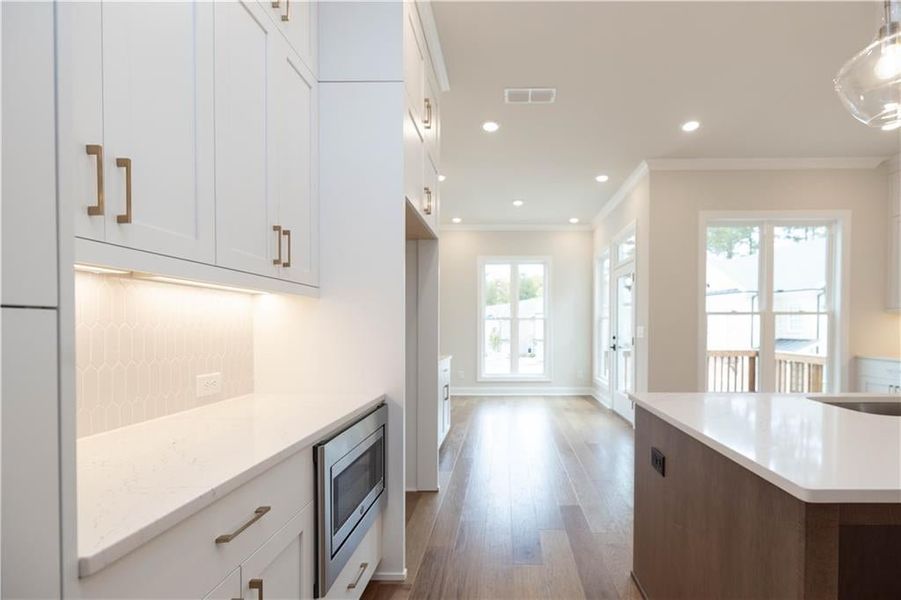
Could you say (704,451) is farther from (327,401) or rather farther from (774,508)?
(327,401)

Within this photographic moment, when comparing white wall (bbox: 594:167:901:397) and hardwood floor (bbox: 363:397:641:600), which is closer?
hardwood floor (bbox: 363:397:641:600)

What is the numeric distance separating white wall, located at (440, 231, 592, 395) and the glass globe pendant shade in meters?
5.81

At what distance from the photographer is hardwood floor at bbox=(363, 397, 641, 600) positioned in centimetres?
215

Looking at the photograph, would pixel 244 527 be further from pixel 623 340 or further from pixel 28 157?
pixel 623 340

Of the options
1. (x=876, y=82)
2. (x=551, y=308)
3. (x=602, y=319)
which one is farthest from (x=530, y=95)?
(x=551, y=308)

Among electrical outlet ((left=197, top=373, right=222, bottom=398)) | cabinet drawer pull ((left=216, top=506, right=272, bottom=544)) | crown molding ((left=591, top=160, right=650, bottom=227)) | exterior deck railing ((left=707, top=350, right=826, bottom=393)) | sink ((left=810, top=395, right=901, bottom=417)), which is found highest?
crown molding ((left=591, top=160, right=650, bottom=227))

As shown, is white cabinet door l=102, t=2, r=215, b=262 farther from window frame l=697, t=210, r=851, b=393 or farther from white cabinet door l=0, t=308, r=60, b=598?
window frame l=697, t=210, r=851, b=393

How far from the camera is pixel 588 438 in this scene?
15.8ft

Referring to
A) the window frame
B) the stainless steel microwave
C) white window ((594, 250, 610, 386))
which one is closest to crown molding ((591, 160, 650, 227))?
Answer: white window ((594, 250, 610, 386))

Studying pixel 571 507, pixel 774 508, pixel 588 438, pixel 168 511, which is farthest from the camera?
pixel 588 438

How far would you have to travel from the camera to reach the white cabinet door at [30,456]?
1.87ft

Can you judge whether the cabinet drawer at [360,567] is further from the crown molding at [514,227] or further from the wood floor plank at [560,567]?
the crown molding at [514,227]

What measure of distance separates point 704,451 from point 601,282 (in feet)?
19.6

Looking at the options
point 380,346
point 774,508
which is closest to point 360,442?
point 380,346
